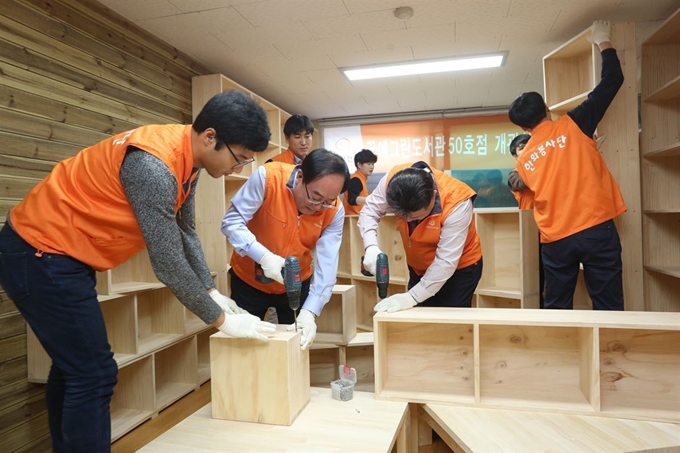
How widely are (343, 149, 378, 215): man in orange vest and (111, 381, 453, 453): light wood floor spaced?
2.17 m

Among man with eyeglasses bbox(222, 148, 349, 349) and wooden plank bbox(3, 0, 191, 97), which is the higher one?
wooden plank bbox(3, 0, 191, 97)

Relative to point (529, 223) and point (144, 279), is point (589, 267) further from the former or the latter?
point (144, 279)

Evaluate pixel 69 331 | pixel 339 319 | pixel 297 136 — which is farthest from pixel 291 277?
pixel 297 136

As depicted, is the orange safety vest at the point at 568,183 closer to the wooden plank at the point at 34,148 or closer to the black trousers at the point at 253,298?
the black trousers at the point at 253,298

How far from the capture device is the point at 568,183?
225 centimetres

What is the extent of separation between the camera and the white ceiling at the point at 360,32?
273 cm

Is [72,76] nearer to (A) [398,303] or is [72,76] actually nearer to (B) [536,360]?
(A) [398,303]

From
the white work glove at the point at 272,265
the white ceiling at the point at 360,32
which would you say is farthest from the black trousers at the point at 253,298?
the white ceiling at the point at 360,32

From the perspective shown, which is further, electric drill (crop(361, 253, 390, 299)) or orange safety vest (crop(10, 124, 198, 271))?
electric drill (crop(361, 253, 390, 299))

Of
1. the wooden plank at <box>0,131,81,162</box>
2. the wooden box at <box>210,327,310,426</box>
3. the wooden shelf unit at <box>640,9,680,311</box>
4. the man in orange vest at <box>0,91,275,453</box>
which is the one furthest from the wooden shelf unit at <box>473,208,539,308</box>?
the wooden plank at <box>0,131,81,162</box>

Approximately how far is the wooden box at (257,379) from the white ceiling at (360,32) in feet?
6.95

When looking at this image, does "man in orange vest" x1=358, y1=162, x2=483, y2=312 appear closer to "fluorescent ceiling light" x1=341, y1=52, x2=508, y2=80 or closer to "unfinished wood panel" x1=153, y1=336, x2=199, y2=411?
"unfinished wood panel" x1=153, y1=336, x2=199, y2=411

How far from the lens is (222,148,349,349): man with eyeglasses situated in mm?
1756

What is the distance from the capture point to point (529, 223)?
9.37 ft
